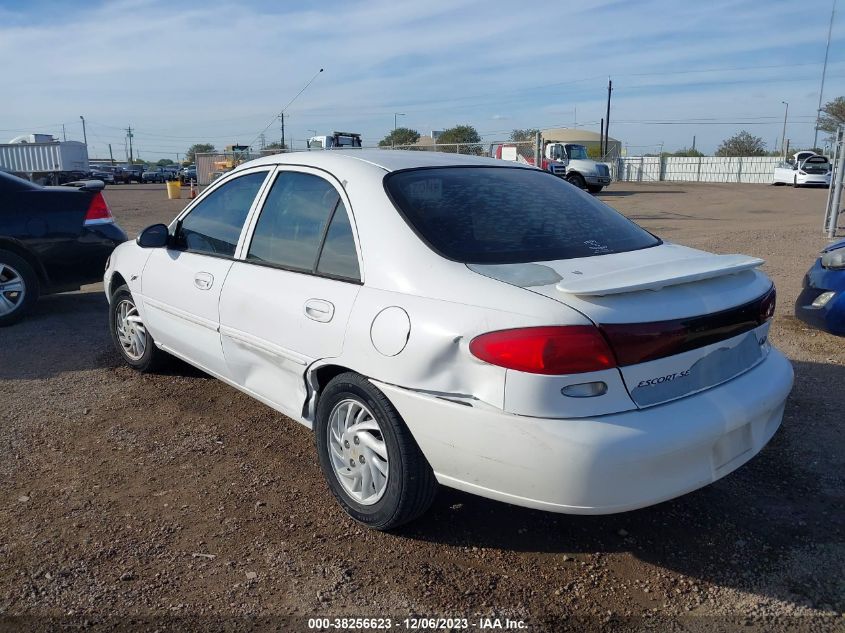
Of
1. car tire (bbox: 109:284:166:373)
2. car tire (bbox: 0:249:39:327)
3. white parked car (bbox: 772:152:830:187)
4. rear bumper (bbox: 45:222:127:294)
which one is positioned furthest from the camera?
white parked car (bbox: 772:152:830:187)

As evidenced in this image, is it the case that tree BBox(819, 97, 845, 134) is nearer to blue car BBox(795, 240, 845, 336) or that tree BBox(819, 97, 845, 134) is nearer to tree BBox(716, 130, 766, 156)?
tree BBox(716, 130, 766, 156)

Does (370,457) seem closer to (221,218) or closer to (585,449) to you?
(585,449)

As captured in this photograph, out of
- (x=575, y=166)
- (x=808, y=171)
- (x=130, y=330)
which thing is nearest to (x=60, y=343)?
(x=130, y=330)

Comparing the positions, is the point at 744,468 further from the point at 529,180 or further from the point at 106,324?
the point at 106,324

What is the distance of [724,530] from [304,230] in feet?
7.73

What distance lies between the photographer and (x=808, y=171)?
35375 mm

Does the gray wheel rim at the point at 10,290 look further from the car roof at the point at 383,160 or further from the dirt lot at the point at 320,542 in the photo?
the car roof at the point at 383,160

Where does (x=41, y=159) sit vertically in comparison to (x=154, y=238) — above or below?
above

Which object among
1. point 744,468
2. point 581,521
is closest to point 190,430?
point 581,521

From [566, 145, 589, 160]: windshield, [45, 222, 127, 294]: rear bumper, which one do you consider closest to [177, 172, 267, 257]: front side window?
[45, 222, 127, 294]: rear bumper

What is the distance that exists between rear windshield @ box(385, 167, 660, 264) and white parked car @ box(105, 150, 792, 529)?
0.01 metres

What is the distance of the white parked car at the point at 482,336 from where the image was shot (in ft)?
8.07

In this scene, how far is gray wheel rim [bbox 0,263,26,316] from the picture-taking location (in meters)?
6.66

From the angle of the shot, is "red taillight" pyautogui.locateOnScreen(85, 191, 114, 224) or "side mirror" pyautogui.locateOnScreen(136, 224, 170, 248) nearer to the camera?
"side mirror" pyautogui.locateOnScreen(136, 224, 170, 248)
